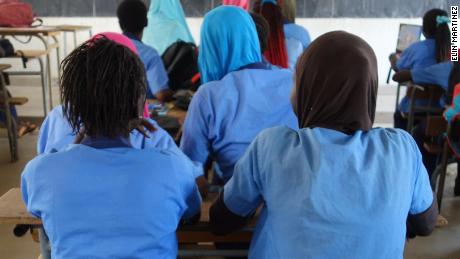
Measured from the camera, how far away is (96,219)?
115 cm

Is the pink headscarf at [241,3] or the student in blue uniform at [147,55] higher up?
the pink headscarf at [241,3]

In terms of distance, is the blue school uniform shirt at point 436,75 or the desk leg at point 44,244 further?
the blue school uniform shirt at point 436,75

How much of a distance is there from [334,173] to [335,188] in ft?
0.11

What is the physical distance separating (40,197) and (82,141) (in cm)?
16

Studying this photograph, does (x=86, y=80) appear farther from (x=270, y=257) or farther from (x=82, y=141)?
(x=270, y=257)

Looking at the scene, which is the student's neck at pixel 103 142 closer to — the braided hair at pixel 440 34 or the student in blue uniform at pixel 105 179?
the student in blue uniform at pixel 105 179

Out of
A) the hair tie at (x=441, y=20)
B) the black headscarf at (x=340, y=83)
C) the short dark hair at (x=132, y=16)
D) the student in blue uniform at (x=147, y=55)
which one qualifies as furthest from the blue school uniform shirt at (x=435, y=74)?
the black headscarf at (x=340, y=83)

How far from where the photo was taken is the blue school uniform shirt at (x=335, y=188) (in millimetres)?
1076

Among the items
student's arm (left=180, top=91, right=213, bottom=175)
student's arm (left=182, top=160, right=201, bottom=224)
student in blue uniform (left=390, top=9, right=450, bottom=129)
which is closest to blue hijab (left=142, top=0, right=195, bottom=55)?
student in blue uniform (left=390, top=9, right=450, bottom=129)

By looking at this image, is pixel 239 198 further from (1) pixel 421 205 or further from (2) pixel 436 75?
(2) pixel 436 75

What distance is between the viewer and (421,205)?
1224 mm

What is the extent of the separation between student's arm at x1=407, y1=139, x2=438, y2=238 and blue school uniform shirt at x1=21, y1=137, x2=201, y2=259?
58 cm

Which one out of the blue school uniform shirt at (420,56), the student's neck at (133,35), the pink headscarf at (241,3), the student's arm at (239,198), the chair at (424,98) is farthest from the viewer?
the pink headscarf at (241,3)

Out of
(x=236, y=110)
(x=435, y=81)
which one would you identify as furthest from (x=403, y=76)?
(x=236, y=110)
